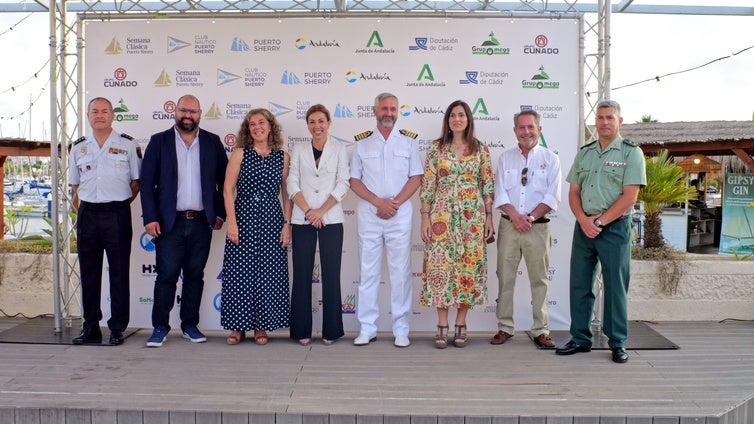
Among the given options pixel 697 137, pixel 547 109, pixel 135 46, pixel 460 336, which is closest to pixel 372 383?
pixel 460 336

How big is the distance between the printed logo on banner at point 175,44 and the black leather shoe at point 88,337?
2.33 m

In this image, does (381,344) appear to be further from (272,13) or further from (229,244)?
(272,13)

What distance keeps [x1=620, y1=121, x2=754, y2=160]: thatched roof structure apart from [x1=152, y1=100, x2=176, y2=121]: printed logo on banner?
813cm

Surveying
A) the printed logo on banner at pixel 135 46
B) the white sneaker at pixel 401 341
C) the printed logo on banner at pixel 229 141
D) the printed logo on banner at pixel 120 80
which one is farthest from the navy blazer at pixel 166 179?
Result: the white sneaker at pixel 401 341

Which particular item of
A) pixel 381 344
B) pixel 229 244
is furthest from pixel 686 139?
pixel 229 244

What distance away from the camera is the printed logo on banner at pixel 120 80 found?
5.16 meters

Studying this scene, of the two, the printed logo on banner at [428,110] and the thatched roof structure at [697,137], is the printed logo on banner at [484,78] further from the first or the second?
the thatched roof structure at [697,137]

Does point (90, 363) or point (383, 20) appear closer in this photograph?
point (90, 363)

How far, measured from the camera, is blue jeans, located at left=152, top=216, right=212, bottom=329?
15.1ft

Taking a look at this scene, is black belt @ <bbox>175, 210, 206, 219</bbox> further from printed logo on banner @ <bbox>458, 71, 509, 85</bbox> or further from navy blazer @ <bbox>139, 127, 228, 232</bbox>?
printed logo on banner @ <bbox>458, 71, 509, 85</bbox>

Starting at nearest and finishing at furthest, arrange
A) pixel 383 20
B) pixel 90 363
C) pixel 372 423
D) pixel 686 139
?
pixel 372 423 < pixel 90 363 < pixel 383 20 < pixel 686 139

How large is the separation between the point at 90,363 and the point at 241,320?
3.45ft

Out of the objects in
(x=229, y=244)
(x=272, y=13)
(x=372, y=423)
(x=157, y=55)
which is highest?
(x=272, y=13)

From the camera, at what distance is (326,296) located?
4.68 metres
